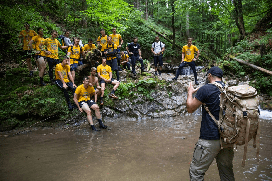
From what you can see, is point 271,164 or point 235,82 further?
point 235,82

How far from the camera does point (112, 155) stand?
482cm

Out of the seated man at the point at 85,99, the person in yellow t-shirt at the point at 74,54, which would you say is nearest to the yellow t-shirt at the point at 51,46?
the person in yellow t-shirt at the point at 74,54

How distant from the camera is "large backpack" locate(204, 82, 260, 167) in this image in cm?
247

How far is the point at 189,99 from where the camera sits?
2918mm

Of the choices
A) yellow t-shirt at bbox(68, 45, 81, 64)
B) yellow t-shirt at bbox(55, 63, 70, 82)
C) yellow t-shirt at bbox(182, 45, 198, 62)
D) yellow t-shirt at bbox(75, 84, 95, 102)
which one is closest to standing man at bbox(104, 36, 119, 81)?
yellow t-shirt at bbox(68, 45, 81, 64)

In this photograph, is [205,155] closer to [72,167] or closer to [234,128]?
[234,128]

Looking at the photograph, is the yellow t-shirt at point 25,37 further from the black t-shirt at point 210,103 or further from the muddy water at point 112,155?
the black t-shirt at point 210,103

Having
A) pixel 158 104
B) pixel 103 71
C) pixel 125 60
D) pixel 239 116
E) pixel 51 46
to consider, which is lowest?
pixel 158 104

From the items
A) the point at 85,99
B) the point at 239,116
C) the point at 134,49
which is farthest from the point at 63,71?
the point at 239,116

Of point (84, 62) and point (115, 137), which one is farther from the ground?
point (84, 62)

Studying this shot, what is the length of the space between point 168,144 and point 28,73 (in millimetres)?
8013

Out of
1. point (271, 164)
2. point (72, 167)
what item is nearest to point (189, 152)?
point (271, 164)

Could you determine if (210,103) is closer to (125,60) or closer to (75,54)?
(75,54)

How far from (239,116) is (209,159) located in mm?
816
